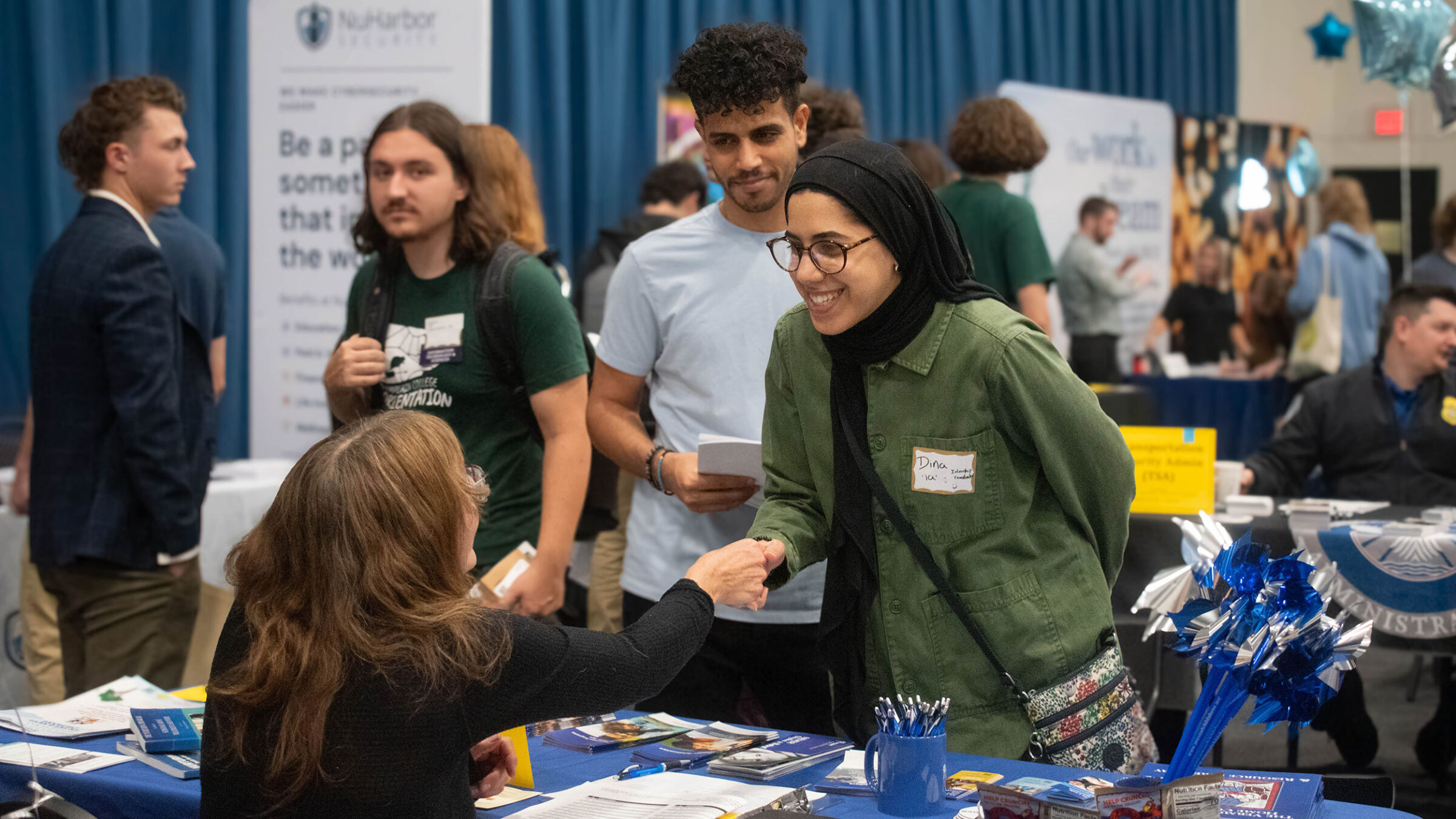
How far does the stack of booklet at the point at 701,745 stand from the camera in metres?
1.75

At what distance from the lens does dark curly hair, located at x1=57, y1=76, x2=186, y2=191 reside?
10.1 feet

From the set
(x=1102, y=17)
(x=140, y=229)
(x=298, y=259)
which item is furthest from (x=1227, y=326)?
(x=140, y=229)

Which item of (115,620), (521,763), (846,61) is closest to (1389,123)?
(846,61)

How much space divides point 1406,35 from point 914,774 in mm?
4681

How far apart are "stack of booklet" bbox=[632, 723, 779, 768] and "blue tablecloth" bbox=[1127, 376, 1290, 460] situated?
5.89 meters

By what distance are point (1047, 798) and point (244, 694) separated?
817mm

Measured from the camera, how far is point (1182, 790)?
136 centimetres

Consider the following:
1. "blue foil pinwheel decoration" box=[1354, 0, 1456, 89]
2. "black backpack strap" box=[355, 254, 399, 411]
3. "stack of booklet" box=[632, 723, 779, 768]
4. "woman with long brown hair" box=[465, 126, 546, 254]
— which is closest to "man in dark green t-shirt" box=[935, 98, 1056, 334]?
"woman with long brown hair" box=[465, 126, 546, 254]

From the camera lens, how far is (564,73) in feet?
18.5

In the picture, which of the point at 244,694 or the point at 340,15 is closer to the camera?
the point at 244,694

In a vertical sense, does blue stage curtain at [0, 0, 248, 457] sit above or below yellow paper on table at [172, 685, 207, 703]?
above

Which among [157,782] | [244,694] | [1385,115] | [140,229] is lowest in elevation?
[157,782]

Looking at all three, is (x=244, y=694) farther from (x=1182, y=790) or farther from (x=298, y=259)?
(x=298, y=259)

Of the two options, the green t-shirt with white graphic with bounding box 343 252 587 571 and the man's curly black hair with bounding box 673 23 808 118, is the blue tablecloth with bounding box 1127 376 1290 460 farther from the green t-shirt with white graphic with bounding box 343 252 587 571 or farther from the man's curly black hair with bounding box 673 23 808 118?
the man's curly black hair with bounding box 673 23 808 118
